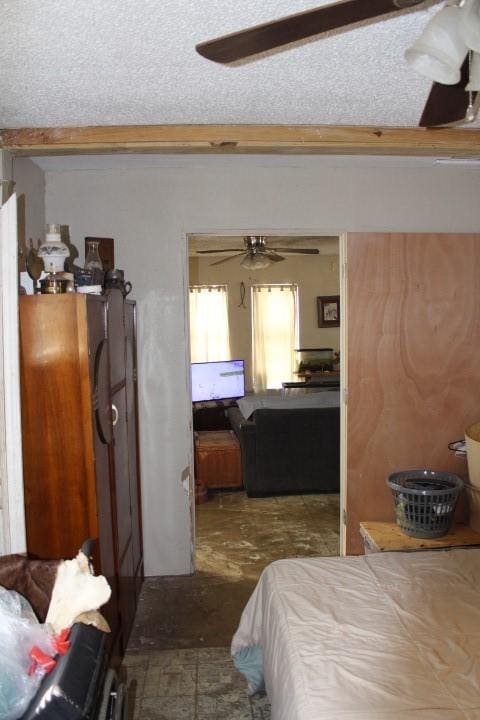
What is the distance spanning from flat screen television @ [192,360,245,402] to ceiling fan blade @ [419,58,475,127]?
4526 millimetres

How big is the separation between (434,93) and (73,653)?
172 centimetres

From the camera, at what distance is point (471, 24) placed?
46.6 inches

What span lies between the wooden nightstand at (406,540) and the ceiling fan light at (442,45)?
207 centimetres

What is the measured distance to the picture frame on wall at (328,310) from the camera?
319 inches

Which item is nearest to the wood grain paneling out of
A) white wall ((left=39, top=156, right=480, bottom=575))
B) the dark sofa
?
white wall ((left=39, top=156, right=480, bottom=575))

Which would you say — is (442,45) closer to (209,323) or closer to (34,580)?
(34,580)

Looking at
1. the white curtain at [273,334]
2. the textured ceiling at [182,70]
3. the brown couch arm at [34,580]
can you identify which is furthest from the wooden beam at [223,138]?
the white curtain at [273,334]

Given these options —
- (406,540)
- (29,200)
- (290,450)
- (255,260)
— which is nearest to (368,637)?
(406,540)

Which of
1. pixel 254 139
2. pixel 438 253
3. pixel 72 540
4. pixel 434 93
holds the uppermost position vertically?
pixel 254 139

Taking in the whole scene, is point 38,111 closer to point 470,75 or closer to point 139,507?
point 470,75

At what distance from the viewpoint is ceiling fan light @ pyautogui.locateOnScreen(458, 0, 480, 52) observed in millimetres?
1183

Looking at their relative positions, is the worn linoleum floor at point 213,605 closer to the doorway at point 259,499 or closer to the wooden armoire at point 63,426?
the doorway at point 259,499

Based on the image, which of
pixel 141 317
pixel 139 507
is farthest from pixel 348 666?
pixel 141 317

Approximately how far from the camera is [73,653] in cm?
118
